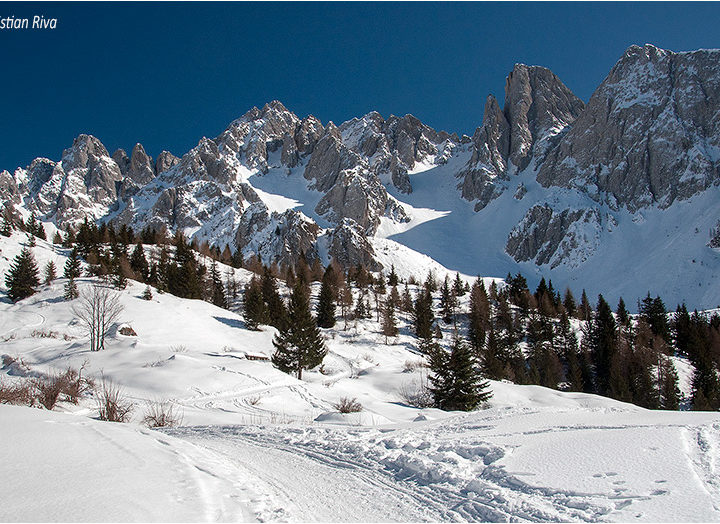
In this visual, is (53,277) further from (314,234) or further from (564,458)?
(314,234)

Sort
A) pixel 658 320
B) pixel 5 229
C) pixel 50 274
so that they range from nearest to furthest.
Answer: pixel 50 274 < pixel 658 320 < pixel 5 229

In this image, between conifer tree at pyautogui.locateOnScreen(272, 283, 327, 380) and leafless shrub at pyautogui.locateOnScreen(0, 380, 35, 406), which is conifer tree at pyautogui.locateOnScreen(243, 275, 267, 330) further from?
leafless shrub at pyautogui.locateOnScreen(0, 380, 35, 406)

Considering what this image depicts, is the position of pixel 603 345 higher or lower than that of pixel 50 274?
lower

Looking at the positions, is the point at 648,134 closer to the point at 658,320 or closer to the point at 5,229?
the point at 658,320

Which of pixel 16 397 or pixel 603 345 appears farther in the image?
pixel 603 345

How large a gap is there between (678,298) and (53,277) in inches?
4506

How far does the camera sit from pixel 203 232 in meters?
181

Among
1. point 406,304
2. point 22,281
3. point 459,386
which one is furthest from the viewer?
point 406,304

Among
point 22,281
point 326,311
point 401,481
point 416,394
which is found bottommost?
point 416,394

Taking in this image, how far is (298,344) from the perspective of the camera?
24656 mm

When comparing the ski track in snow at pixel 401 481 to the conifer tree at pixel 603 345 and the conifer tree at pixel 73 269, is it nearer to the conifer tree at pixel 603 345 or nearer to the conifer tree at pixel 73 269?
the conifer tree at pixel 603 345

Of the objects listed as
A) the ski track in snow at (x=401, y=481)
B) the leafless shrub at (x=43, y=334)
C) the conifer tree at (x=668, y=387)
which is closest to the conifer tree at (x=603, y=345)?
the conifer tree at (x=668, y=387)

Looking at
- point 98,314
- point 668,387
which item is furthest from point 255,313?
point 668,387

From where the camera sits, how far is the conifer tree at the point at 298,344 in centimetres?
2459
